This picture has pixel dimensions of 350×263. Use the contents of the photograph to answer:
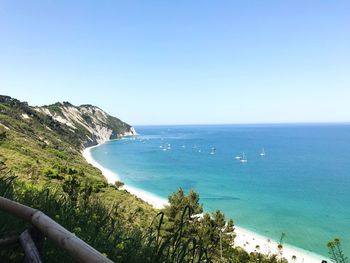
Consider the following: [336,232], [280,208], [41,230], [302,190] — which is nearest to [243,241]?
[336,232]

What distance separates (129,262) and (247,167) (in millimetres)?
101062

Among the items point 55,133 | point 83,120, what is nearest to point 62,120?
point 83,120

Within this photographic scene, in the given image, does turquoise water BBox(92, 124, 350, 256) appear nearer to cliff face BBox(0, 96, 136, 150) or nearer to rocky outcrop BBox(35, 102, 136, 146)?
cliff face BBox(0, 96, 136, 150)

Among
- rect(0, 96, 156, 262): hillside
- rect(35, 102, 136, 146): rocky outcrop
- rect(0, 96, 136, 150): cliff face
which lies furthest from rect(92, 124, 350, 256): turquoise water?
rect(35, 102, 136, 146): rocky outcrop

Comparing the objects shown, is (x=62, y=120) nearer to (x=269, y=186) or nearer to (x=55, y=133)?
(x=55, y=133)

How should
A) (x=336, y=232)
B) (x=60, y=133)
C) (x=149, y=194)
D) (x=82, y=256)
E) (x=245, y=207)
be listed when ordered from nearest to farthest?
(x=82, y=256) → (x=336, y=232) → (x=245, y=207) → (x=149, y=194) → (x=60, y=133)

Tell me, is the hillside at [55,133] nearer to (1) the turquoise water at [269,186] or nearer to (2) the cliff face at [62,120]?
(2) the cliff face at [62,120]

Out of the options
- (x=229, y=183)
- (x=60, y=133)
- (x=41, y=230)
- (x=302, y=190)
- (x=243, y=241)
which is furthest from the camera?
(x=60, y=133)

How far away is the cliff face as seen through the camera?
92.6 m

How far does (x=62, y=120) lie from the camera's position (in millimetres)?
141375

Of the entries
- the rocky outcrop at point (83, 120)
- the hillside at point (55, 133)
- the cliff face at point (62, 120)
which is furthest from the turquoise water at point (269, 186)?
the rocky outcrop at point (83, 120)

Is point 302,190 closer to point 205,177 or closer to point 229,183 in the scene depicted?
point 229,183

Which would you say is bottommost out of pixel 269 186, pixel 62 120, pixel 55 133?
pixel 269 186

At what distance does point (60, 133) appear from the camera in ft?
383
